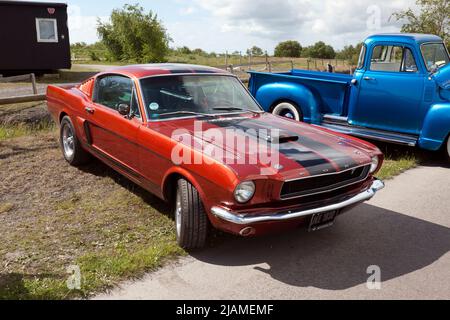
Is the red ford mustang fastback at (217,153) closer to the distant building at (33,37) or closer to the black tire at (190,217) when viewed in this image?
the black tire at (190,217)

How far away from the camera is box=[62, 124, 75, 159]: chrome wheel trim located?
6.14 m

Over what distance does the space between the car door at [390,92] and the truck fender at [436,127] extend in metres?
0.18

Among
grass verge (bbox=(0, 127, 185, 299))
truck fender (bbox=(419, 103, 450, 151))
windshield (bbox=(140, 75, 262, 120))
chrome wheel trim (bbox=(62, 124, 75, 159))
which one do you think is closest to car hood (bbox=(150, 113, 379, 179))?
windshield (bbox=(140, 75, 262, 120))

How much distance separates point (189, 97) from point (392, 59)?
410 centimetres

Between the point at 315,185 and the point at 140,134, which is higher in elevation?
the point at 140,134

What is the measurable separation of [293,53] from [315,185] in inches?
1919

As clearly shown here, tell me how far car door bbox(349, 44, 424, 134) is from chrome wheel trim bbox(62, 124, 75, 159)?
175 inches

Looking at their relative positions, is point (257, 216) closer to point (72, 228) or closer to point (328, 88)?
point (72, 228)

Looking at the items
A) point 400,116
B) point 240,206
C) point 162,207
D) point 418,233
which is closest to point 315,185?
point 240,206

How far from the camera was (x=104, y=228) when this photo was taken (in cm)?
438

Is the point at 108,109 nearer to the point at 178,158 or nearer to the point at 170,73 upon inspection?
the point at 170,73

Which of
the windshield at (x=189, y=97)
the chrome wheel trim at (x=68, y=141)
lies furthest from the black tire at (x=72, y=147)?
the windshield at (x=189, y=97)
